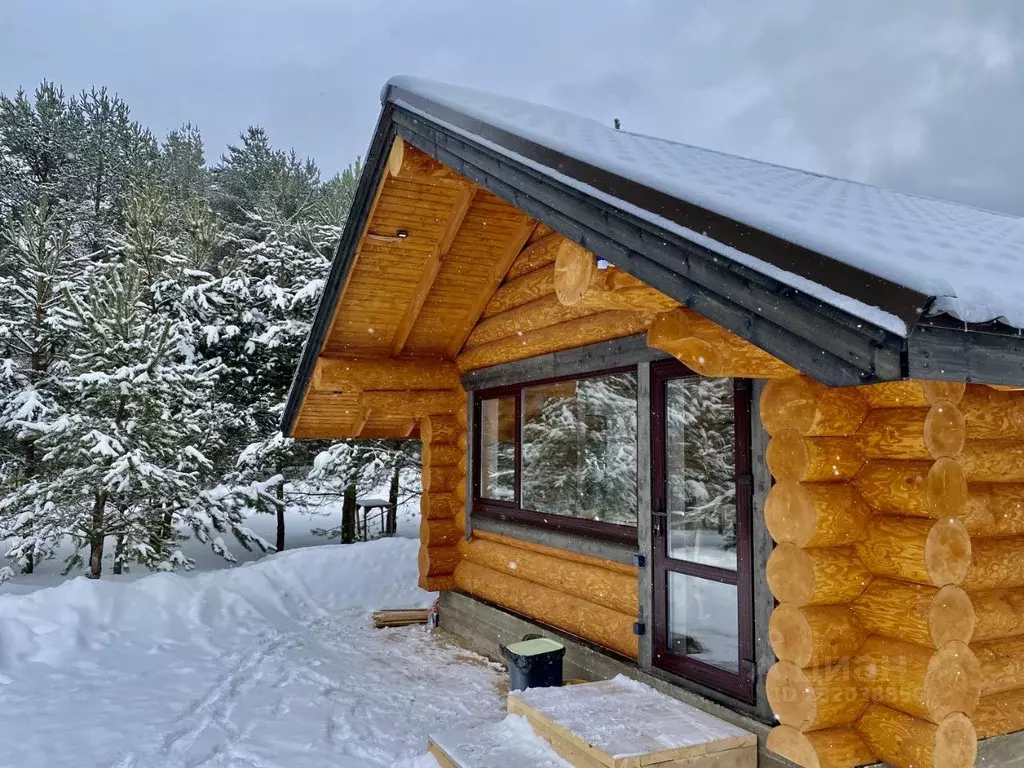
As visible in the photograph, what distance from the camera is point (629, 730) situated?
14.5ft

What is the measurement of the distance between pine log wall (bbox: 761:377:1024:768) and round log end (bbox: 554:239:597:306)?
3.69ft

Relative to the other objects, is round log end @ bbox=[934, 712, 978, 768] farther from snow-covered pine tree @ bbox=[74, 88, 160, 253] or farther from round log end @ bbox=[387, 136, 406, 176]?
snow-covered pine tree @ bbox=[74, 88, 160, 253]

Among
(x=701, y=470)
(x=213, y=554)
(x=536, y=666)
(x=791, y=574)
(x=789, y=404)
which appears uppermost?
(x=789, y=404)

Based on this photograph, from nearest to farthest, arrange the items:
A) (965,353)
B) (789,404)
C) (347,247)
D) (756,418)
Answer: (965,353)
(789,404)
(756,418)
(347,247)

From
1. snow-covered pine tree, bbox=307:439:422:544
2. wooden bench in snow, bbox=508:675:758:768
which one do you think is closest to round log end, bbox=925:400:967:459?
→ wooden bench in snow, bbox=508:675:758:768

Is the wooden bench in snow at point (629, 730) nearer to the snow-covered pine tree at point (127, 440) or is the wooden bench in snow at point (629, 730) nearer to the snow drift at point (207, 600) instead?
the snow drift at point (207, 600)

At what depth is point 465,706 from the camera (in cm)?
624

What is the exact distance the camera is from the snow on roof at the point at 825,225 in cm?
252

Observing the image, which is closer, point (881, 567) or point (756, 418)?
point (881, 567)

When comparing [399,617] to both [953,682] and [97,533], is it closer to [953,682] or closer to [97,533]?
[97,533]

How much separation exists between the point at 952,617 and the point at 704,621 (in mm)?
1804

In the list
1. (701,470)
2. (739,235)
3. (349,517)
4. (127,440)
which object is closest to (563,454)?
(701,470)

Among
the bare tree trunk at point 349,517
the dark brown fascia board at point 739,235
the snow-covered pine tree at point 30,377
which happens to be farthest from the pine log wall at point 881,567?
the bare tree trunk at point 349,517

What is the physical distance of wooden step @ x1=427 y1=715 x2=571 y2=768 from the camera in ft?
14.4
